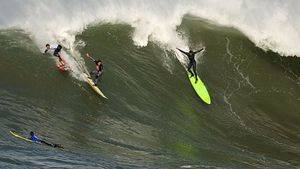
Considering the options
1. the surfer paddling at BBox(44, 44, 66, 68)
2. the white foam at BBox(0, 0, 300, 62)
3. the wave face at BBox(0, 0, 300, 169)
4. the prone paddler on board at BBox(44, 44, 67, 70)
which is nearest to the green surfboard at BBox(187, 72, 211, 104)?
the wave face at BBox(0, 0, 300, 169)

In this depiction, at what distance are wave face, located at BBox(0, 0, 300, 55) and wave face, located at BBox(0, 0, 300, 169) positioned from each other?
0.05 m

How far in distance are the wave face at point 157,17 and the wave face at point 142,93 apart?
52mm

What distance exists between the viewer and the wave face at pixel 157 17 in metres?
17.7

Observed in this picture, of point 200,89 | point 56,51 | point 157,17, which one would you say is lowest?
point 56,51

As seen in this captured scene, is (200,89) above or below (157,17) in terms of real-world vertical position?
below

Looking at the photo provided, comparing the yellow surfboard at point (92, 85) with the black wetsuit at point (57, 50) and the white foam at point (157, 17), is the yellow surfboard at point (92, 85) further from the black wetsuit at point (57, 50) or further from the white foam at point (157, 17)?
the white foam at point (157, 17)

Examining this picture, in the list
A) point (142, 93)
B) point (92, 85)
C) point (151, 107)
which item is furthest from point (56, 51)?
point (151, 107)

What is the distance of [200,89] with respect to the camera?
56.2 ft

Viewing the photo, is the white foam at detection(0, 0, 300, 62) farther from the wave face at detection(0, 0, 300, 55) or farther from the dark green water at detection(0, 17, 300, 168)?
the dark green water at detection(0, 17, 300, 168)

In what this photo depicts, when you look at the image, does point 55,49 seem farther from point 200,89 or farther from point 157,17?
point 157,17

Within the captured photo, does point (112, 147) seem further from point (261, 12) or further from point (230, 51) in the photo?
point (261, 12)

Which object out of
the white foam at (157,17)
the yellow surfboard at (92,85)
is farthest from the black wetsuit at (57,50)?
the yellow surfboard at (92,85)

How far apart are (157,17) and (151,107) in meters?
5.81

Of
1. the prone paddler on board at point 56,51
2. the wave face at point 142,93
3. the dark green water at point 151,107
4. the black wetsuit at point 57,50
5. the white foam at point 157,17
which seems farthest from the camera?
the white foam at point 157,17
